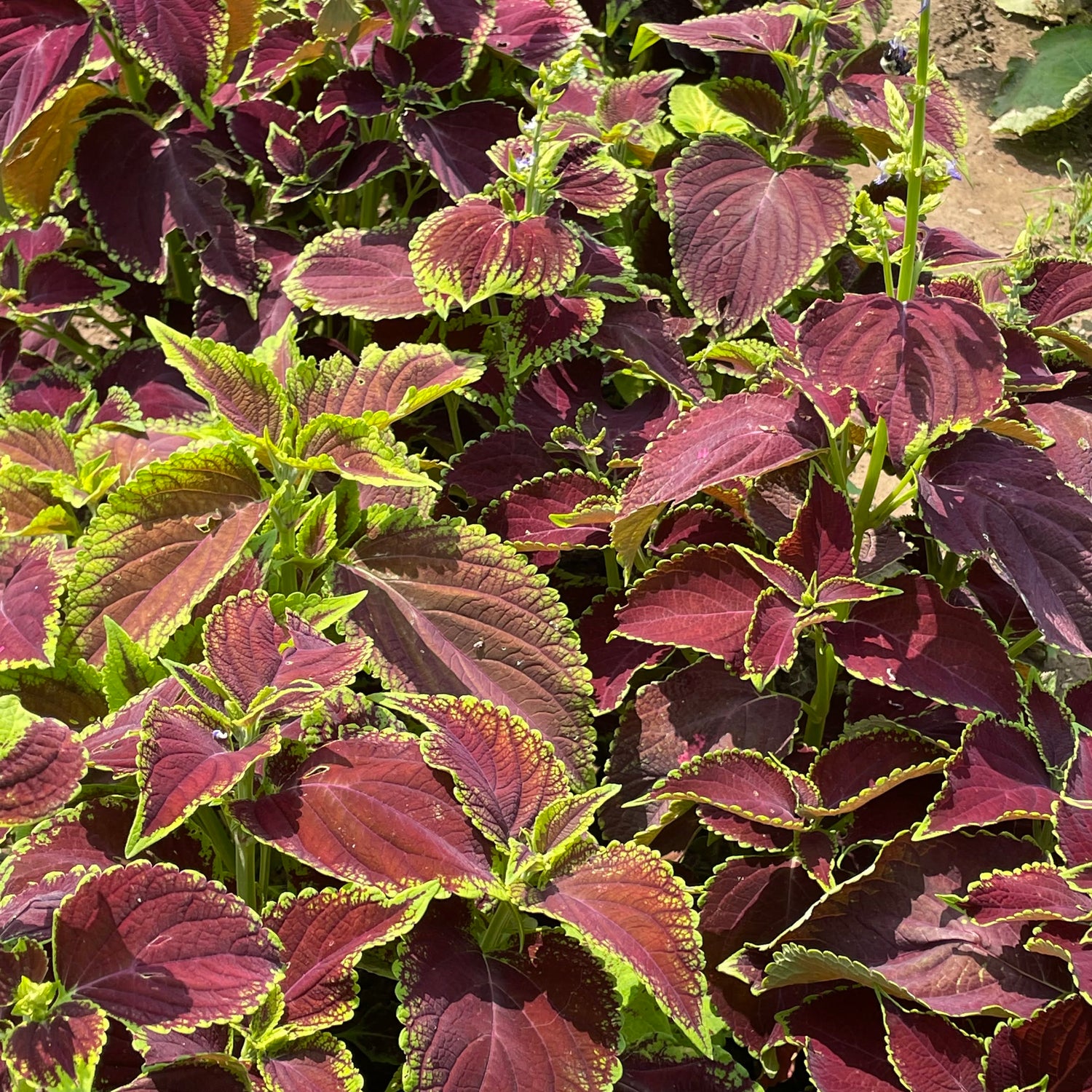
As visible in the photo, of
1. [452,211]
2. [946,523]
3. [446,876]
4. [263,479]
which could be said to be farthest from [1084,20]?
[446,876]

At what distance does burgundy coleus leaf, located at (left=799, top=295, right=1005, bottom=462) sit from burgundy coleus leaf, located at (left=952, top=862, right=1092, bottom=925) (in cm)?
40

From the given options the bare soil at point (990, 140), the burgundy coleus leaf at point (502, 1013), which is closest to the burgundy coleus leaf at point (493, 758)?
the burgundy coleus leaf at point (502, 1013)

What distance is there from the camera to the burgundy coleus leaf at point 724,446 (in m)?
1.26

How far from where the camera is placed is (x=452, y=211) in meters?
1.65

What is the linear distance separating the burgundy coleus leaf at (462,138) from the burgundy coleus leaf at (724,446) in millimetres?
636

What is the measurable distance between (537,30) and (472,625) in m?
1.12

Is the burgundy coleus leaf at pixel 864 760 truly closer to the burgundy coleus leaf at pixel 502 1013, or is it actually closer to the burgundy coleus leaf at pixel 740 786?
the burgundy coleus leaf at pixel 740 786

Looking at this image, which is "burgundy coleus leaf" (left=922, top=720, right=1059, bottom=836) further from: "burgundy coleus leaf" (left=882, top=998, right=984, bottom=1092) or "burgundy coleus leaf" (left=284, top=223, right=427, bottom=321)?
"burgundy coleus leaf" (left=284, top=223, right=427, bottom=321)

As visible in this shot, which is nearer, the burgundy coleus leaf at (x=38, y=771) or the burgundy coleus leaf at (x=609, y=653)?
the burgundy coleus leaf at (x=38, y=771)

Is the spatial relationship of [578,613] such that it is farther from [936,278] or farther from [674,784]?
[936,278]

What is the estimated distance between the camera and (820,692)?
143cm

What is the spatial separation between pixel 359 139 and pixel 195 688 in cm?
116

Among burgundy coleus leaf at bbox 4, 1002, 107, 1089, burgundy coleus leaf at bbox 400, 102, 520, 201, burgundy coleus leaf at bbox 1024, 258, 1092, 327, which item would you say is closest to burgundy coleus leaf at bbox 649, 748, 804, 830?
burgundy coleus leaf at bbox 4, 1002, 107, 1089

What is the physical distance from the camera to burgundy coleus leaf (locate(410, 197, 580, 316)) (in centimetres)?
157
